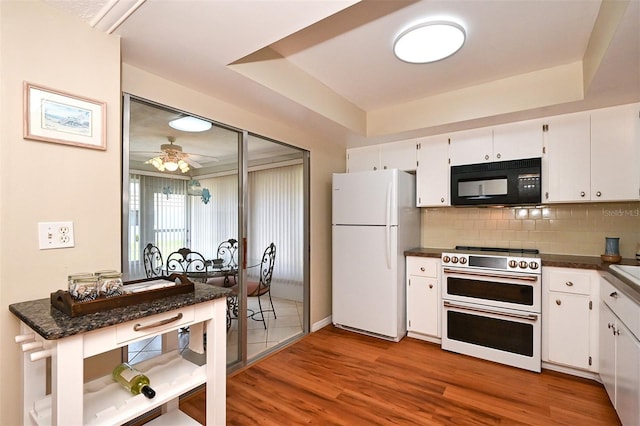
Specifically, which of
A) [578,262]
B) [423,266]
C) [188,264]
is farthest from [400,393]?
[188,264]

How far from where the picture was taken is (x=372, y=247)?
3.33 meters

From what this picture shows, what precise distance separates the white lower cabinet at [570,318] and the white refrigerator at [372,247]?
1265mm

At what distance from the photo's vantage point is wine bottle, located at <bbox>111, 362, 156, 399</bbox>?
4.45 ft

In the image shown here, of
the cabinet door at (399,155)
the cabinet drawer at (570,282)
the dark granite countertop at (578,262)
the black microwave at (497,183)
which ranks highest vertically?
the cabinet door at (399,155)

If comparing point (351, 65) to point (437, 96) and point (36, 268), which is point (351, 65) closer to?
point (437, 96)

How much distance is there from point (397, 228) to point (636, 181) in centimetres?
192

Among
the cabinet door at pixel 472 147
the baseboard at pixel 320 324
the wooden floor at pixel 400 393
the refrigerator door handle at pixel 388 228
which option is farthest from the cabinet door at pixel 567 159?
the baseboard at pixel 320 324

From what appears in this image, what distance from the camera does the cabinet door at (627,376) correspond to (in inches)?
61.1

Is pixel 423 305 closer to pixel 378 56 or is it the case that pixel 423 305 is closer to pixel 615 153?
pixel 615 153

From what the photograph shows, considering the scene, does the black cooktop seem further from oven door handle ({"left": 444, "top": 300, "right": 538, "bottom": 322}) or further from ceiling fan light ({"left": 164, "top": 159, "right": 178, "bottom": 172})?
ceiling fan light ({"left": 164, "top": 159, "right": 178, "bottom": 172})

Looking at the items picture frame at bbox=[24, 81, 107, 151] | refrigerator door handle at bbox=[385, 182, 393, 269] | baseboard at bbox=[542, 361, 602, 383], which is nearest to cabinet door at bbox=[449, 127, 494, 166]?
refrigerator door handle at bbox=[385, 182, 393, 269]

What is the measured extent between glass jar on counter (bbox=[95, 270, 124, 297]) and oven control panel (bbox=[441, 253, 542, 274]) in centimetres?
269

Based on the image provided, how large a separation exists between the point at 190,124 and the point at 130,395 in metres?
1.83

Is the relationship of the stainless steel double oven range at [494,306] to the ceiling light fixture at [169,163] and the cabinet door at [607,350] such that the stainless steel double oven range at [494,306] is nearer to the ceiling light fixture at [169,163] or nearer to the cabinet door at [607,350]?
the cabinet door at [607,350]
